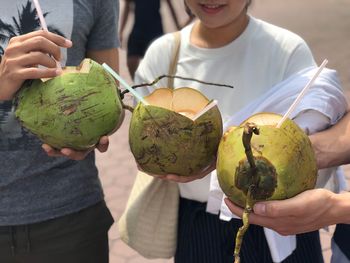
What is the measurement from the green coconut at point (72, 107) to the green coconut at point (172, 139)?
90 mm

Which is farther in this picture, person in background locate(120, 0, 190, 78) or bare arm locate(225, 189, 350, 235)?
person in background locate(120, 0, 190, 78)

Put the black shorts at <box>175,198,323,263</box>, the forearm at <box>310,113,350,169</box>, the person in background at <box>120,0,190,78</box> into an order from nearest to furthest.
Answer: the forearm at <box>310,113,350,169</box>, the black shorts at <box>175,198,323,263</box>, the person in background at <box>120,0,190,78</box>

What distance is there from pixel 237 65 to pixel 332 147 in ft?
1.45

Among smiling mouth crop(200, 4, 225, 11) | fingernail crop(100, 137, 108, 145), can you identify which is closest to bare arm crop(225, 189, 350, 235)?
fingernail crop(100, 137, 108, 145)

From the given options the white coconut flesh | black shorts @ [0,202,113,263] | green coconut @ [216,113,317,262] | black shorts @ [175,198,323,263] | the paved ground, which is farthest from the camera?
the paved ground

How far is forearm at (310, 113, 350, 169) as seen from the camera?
1.66 metres

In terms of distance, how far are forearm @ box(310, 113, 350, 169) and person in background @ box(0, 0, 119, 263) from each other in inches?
27.7

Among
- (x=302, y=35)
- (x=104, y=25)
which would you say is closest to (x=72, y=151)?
(x=104, y=25)

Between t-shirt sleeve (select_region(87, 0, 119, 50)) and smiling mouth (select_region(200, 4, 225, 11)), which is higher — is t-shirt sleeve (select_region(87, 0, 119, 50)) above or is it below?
below

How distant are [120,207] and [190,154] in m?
2.64

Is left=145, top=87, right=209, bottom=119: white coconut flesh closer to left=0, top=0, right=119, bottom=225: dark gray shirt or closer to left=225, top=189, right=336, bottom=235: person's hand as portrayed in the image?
left=225, top=189, right=336, bottom=235: person's hand

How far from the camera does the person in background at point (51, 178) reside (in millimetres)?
1737

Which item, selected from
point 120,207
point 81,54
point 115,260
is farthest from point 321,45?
point 81,54

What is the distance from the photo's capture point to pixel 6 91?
151 cm
